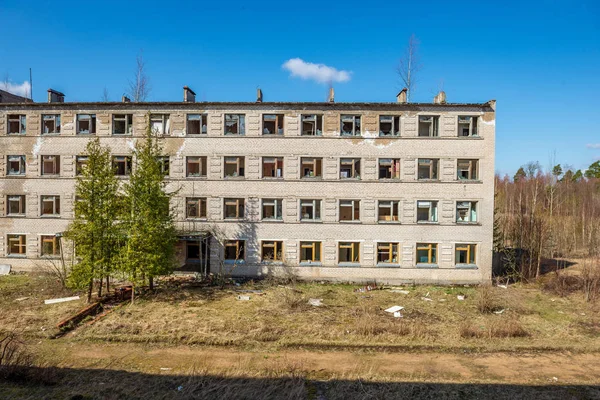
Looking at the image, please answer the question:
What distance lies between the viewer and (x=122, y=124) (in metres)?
23.2

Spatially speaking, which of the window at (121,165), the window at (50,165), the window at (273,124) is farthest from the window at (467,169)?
the window at (50,165)

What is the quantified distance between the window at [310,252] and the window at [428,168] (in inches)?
334

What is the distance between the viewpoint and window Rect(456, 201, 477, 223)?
73.5 ft

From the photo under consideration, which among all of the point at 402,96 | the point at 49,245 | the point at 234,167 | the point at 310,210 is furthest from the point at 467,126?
the point at 49,245

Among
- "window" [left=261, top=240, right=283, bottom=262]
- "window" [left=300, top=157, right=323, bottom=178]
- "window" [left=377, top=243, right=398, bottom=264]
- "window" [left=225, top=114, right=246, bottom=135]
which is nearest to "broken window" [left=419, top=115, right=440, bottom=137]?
"window" [left=300, top=157, right=323, bottom=178]

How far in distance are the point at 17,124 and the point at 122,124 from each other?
304 inches

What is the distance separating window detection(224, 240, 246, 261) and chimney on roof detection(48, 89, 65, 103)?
52.7ft

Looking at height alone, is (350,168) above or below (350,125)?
below

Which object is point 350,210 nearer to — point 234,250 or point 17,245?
point 234,250

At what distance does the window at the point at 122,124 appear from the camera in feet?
75.7

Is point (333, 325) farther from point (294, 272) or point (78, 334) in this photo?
point (78, 334)

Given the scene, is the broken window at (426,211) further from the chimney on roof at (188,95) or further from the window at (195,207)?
the chimney on roof at (188,95)

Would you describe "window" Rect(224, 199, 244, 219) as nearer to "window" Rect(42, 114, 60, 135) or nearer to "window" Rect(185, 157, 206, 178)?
"window" Rect(185, 157, 206, 178)

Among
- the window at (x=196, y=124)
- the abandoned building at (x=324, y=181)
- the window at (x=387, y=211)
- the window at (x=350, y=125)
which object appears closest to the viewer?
the abandoned building at (x=324, y=181)
